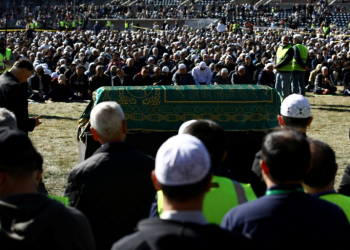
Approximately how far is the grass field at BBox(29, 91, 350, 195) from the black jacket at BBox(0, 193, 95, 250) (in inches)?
185

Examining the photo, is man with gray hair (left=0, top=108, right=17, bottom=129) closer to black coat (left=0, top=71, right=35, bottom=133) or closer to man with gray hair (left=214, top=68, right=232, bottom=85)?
black coat (left=0, top=71, right=35, bottom=133)

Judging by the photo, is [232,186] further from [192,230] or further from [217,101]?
[217,101]

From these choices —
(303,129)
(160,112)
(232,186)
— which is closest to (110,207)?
(232,186)

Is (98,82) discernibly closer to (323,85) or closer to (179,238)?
(323,85)

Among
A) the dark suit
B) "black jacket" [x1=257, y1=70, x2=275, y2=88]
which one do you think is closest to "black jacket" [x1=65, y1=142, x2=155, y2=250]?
the dark suit

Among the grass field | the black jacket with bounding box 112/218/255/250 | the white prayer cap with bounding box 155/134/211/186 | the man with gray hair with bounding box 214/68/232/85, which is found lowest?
the grass field

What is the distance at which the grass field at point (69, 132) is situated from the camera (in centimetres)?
834

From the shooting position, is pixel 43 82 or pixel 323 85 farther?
pixel 323 85

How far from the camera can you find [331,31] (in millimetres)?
39156

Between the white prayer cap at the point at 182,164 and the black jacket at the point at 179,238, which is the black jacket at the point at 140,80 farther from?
the black jacket at the point at 179,238

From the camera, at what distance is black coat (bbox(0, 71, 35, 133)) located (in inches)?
238

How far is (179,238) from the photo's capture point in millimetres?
1921

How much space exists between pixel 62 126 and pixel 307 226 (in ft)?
32.9

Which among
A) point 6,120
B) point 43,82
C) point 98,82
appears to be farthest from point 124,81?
point 6,120
